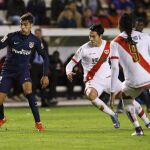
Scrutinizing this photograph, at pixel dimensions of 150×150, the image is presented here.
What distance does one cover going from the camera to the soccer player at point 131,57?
14.0 m

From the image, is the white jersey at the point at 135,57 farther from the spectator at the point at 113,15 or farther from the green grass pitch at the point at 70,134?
the spectator at the point at 113,15

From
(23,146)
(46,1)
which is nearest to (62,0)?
(46,1)

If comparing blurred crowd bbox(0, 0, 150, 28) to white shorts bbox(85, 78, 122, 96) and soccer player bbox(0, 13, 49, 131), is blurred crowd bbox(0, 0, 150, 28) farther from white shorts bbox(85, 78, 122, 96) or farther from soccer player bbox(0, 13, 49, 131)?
soccer player bbox(0, 13, 49, 131)

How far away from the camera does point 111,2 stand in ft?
95.7

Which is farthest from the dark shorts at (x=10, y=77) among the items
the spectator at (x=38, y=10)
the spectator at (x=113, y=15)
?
the spectator at (x=113, y=15)

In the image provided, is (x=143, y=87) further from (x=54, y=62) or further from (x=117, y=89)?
(x=54, y=62)

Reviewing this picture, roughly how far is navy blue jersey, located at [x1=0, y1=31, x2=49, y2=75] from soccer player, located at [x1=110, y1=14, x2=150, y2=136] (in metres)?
1.96

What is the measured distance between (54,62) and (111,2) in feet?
17.7

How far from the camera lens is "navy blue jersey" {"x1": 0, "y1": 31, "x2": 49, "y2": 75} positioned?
50.3 ft

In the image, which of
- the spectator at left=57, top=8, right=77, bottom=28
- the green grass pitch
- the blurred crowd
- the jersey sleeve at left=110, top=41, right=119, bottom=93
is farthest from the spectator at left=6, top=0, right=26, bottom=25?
the jersey sleeve at left=110, top=41, right=119, bottom=93

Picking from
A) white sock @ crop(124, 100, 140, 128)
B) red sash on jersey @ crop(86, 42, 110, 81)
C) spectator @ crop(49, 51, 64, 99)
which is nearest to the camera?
white sock @ crop(124, 100, 140, 128)

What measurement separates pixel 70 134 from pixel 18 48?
79.9 inches

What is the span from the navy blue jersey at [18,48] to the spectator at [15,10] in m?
10.2

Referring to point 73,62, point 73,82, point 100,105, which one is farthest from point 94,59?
point 73,82
